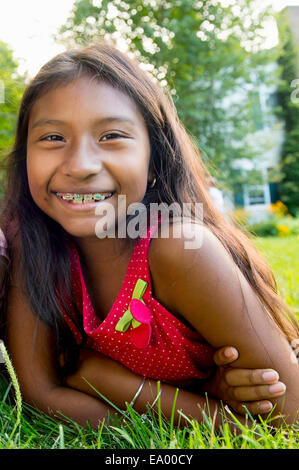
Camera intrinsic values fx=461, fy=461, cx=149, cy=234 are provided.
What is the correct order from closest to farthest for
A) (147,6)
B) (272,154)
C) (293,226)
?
(147,6)
(293,226)
(272,154)

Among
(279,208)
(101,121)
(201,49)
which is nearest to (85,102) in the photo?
(101,121)

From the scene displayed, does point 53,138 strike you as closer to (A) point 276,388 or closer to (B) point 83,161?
(B) point 83,161

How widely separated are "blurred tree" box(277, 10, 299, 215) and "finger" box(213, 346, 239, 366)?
1372 cm

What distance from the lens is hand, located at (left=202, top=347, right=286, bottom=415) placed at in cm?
138

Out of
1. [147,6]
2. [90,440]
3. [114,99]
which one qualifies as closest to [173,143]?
[114,99]

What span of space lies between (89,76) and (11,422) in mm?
1086

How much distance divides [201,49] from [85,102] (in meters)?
8.20

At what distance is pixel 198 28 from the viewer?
8.81 metres

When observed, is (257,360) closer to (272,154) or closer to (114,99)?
(114,99)

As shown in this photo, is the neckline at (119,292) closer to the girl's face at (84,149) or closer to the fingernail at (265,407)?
the girl's face at (84,149)

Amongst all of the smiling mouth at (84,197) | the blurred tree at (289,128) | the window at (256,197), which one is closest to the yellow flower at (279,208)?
the blurred tree at (289,128)

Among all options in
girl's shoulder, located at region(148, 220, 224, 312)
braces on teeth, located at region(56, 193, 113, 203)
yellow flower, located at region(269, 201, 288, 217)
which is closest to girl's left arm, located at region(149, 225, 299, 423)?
girl's shoulder, located at region(148, 220, 224, 312)

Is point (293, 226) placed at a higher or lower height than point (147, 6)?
lower

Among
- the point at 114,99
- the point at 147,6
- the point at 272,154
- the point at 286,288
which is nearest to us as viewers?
the point at 114,99
